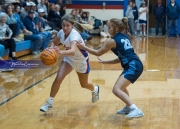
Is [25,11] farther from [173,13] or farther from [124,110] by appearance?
[173,13]

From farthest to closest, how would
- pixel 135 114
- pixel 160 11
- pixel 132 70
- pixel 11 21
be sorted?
pixel 160 11 < pixel 11 21 < pixel 132 70 < pixel 135 114

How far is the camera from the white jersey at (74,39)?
5380 millimetres

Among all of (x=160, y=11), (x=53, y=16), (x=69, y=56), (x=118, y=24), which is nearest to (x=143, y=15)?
(x=160, y=11)

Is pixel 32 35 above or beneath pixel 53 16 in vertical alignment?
beneath

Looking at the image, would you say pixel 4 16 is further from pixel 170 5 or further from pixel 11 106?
pixel 170 5

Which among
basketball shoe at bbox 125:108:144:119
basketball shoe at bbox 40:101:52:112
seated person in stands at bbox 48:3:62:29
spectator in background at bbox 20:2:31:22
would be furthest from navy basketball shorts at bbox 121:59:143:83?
seated person in stands at bbox 48:3:62:29

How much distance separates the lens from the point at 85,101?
6.38m

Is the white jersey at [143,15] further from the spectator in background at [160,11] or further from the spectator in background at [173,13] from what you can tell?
the spectator in background at [173,13]

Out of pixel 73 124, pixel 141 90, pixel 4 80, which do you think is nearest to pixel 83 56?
pixel 73 124

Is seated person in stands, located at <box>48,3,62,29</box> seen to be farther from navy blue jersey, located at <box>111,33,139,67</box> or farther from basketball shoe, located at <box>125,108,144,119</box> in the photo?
basketball shoe, located at <box>125,108,144,119</box>

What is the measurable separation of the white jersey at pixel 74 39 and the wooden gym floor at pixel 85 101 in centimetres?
80

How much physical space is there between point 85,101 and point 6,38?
4908mm

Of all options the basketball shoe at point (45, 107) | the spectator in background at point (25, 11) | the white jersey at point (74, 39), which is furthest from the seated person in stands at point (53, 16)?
the basketball shoe at point (45, 107)

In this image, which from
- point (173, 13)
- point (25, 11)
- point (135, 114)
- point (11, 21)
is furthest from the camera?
point (173, 13)
